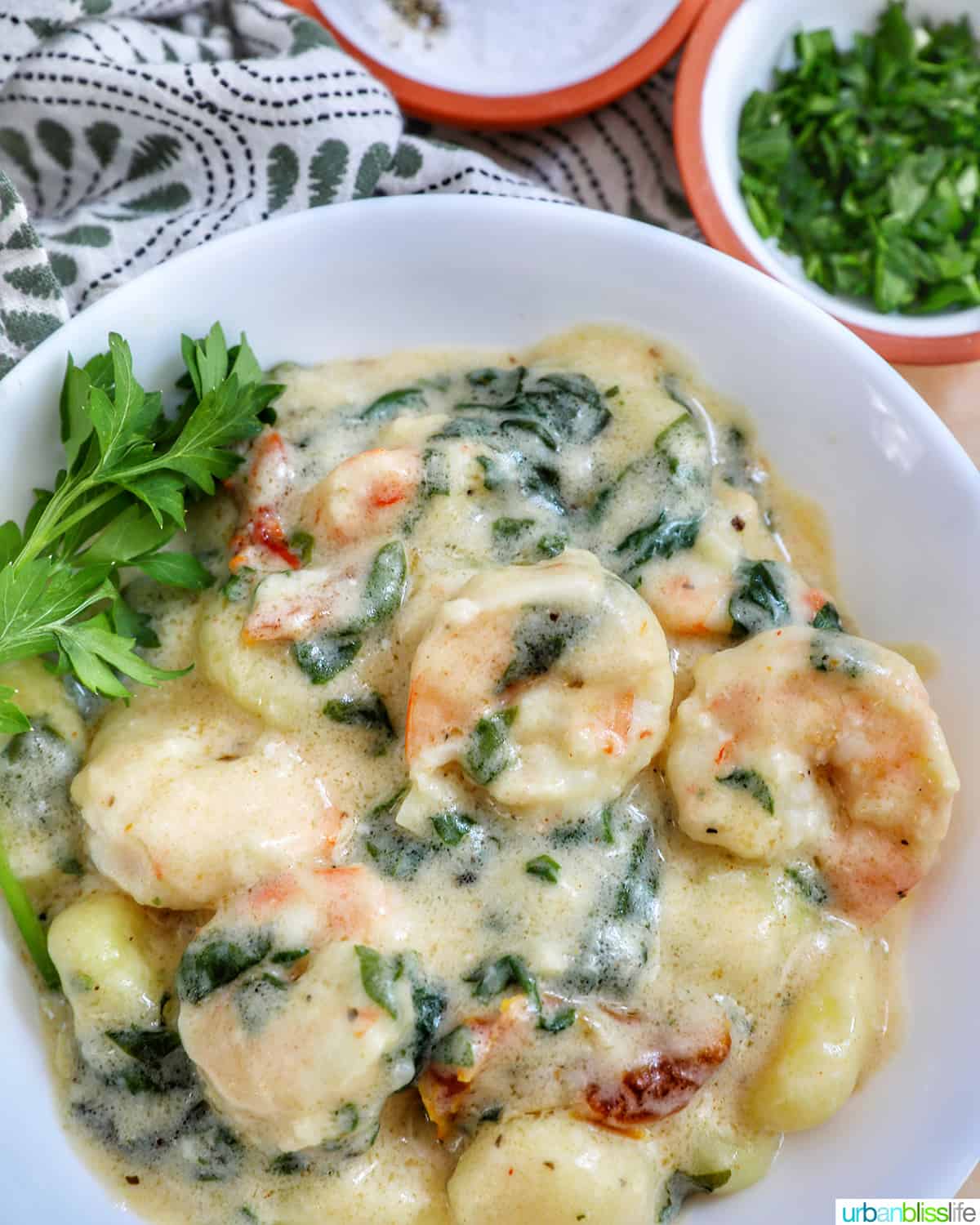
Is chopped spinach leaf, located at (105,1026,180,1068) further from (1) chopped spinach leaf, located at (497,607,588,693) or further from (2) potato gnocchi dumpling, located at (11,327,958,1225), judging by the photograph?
(1) chopped spinach leaf, located at (497,607,588,693)

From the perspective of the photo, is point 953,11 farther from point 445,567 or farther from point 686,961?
point 686,961

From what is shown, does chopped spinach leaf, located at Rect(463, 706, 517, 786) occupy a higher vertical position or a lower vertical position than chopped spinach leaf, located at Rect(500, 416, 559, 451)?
lower

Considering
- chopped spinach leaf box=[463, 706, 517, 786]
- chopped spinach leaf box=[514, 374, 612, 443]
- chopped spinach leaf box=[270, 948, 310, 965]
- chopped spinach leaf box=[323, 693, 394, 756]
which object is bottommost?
chopped spinach leaf box=[270, 948, 310, 965]

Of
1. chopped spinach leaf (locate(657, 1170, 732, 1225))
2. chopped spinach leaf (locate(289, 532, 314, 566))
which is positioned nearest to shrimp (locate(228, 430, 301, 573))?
chopped spinach leaf (locate(289, 532, 314, 566))

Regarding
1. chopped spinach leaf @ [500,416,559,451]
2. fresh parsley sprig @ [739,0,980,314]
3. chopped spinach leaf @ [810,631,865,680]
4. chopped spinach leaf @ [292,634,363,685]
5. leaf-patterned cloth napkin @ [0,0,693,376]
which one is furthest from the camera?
fresh parsley sprig @ [739,0,980,314]

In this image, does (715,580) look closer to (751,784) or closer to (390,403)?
(751,784)

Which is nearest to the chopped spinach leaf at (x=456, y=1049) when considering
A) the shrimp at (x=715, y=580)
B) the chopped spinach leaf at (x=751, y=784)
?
the chopped spinach leaf at (x=751, y=784)

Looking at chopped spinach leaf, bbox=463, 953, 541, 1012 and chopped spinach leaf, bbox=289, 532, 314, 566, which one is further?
chopped spinach leaf, bbox=289, 532, 314, 566
